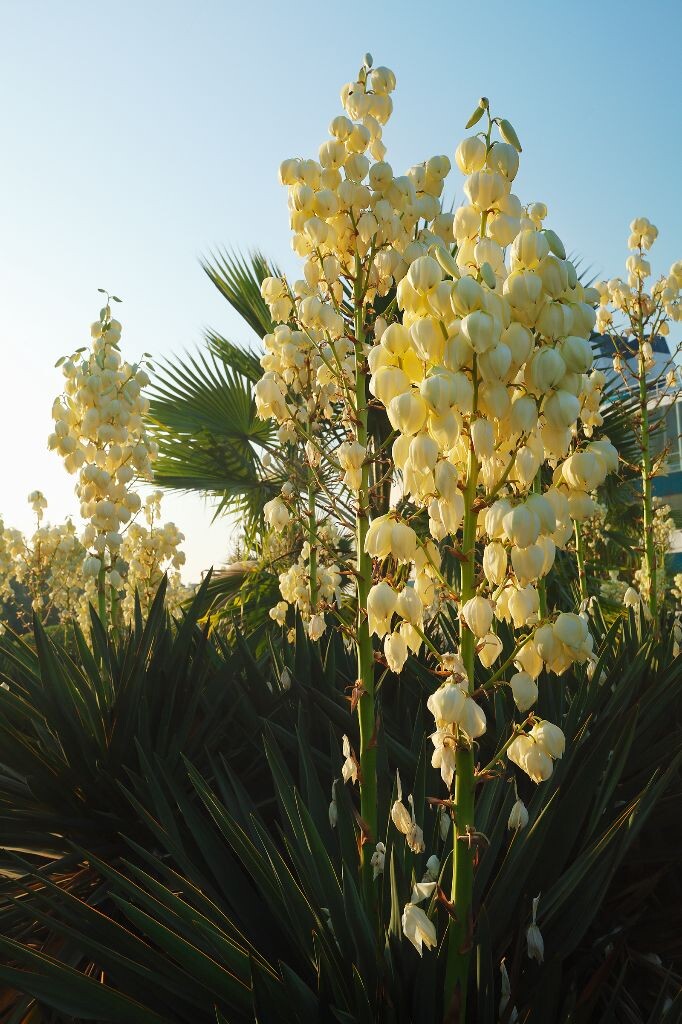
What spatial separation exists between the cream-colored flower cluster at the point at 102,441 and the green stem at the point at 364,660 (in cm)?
200

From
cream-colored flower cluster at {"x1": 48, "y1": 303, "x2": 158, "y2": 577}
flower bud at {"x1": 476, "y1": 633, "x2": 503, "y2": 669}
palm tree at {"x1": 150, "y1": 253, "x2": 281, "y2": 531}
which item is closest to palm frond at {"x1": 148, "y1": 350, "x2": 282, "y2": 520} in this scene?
palm tree at {"x1": 150, "y1": 253, "x2": 281, "y2": 531}

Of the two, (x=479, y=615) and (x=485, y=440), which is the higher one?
(x=485, y=440)

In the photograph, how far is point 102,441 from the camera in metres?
3.63

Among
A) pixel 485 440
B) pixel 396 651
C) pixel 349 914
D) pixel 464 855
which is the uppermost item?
pixel 485 440

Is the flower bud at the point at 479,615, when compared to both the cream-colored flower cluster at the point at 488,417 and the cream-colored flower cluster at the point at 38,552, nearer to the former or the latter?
the cream-colored flower cluster at the point at 488,417

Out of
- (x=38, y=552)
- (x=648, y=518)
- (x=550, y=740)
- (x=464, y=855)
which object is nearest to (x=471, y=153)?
(x=550, y=740)

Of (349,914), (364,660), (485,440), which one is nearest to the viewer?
(485,440)

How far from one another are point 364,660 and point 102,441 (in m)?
2.35

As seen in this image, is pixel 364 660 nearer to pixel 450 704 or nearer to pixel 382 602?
pixel 382 602

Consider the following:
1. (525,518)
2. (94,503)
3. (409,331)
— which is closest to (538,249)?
(409,331)

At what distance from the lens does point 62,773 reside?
2252 millimetres

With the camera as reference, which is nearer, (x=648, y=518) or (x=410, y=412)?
(x=410, y=412)

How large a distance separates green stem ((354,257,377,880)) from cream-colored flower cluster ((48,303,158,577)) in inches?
78.9

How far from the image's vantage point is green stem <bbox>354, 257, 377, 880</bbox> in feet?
5.08
